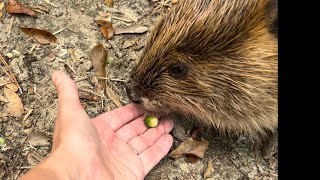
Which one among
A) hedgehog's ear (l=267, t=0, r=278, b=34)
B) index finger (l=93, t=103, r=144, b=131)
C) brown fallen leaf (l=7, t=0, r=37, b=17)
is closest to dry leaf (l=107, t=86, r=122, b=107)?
index finger (l=93, t=103, r=144, b=131)

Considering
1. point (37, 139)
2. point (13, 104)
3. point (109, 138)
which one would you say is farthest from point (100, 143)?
point (13, 104)

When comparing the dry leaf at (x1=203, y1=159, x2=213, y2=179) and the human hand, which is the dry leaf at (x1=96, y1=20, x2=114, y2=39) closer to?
the human hand

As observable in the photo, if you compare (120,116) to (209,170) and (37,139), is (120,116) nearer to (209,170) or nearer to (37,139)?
(37,139)

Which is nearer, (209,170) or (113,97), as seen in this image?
(209,170)

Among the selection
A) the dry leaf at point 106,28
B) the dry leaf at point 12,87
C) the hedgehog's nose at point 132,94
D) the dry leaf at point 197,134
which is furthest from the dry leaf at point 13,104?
the dry leaf at point 197,134
